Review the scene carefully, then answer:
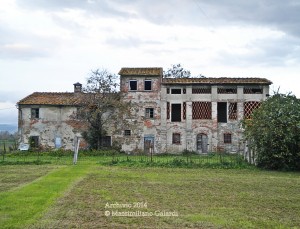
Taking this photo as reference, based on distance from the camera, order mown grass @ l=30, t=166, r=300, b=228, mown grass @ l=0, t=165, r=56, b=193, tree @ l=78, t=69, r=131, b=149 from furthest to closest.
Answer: tree @ l=78, t=69, r=131, b=149 < mown grass @ l=0, t=165, r=56, b=193 < mown grass @ l=30, t=166, r=300, b=228

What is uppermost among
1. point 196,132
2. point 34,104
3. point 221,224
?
point 34,104

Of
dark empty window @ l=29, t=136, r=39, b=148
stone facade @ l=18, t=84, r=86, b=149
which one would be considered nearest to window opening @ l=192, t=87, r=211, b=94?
stone facade @ l=18, t=84, r=86, b=149

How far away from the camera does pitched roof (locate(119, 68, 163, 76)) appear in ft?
120

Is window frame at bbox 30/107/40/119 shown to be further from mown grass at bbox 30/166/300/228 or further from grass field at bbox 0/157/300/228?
mown grass at bbox 30/166/300/228

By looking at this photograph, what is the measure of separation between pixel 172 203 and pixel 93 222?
321 cm

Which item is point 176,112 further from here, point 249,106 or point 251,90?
point 251,90

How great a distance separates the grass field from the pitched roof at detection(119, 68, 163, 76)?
60.6 ft

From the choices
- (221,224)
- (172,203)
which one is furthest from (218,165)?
(221,224)

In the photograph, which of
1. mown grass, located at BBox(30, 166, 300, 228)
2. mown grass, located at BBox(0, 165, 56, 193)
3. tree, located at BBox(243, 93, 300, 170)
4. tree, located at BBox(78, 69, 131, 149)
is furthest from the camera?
tree, located at BBox(78, 69, 131, 149)

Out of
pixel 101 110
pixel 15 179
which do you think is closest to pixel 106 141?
pixel 101 110

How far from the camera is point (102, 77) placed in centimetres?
3684

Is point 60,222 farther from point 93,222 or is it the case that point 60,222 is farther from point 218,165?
point 218,165

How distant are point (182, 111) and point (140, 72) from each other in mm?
5437

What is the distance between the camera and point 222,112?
3706cm
